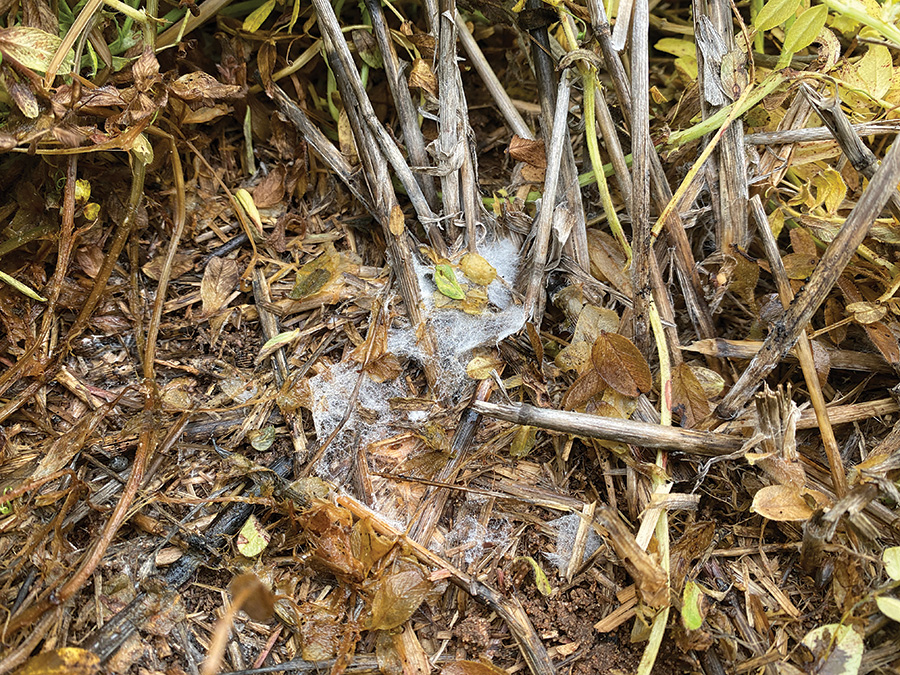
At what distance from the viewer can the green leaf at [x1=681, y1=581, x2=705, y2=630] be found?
95 cm

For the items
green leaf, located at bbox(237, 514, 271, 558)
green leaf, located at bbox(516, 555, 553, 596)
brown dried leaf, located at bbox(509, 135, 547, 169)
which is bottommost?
green leaf, located at bbox(516, 555, 553, 596)

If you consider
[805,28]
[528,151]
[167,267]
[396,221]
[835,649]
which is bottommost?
[835,649]

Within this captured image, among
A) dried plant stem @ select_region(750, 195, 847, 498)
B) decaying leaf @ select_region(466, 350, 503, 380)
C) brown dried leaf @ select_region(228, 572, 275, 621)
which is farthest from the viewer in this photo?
decaying leaf @ select_region(466, 350, 503, 380)

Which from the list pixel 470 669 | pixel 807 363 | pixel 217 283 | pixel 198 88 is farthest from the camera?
pixel 217 283

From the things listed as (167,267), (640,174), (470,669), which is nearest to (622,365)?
(640,174)

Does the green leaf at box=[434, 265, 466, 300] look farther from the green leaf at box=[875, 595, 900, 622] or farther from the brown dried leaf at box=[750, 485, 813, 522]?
the green leaf at box=[875, 595, 900, 622]

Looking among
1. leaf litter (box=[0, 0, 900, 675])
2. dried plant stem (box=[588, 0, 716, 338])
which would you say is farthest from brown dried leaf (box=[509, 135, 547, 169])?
dried plant stem (box=[588, 0, 716, 338])

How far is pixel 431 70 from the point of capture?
1229 millimetres

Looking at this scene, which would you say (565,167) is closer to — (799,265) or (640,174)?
(640,174)

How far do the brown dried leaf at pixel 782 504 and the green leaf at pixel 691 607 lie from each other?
161 mm

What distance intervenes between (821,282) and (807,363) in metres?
0.17

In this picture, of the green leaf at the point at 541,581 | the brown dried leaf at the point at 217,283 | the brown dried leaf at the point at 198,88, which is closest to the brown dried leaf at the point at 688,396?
the green leaf at the point at 541,581

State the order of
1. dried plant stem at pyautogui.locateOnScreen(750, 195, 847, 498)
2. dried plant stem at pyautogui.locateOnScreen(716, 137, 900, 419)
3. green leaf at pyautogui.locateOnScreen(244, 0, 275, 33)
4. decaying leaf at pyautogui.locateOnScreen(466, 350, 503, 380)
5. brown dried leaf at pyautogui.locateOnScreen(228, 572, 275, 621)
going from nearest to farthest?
brown dried leaf at pyautogui.locateOnScreen(228, 572, 275, 621)
dried plant stem at pyautogui.locateOnScreen(716, 137, 900, 419)
dried plant stem at pyautogui.locateOnScreen(750, 195, 847, 498)
decaying leaf at pyautogui.locateOnScreen(466, 350, 503, 380)
green leaf at pyautogui.locateOnScreen(244, 0, 275, 33)

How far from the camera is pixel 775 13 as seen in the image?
1089 millimetres
